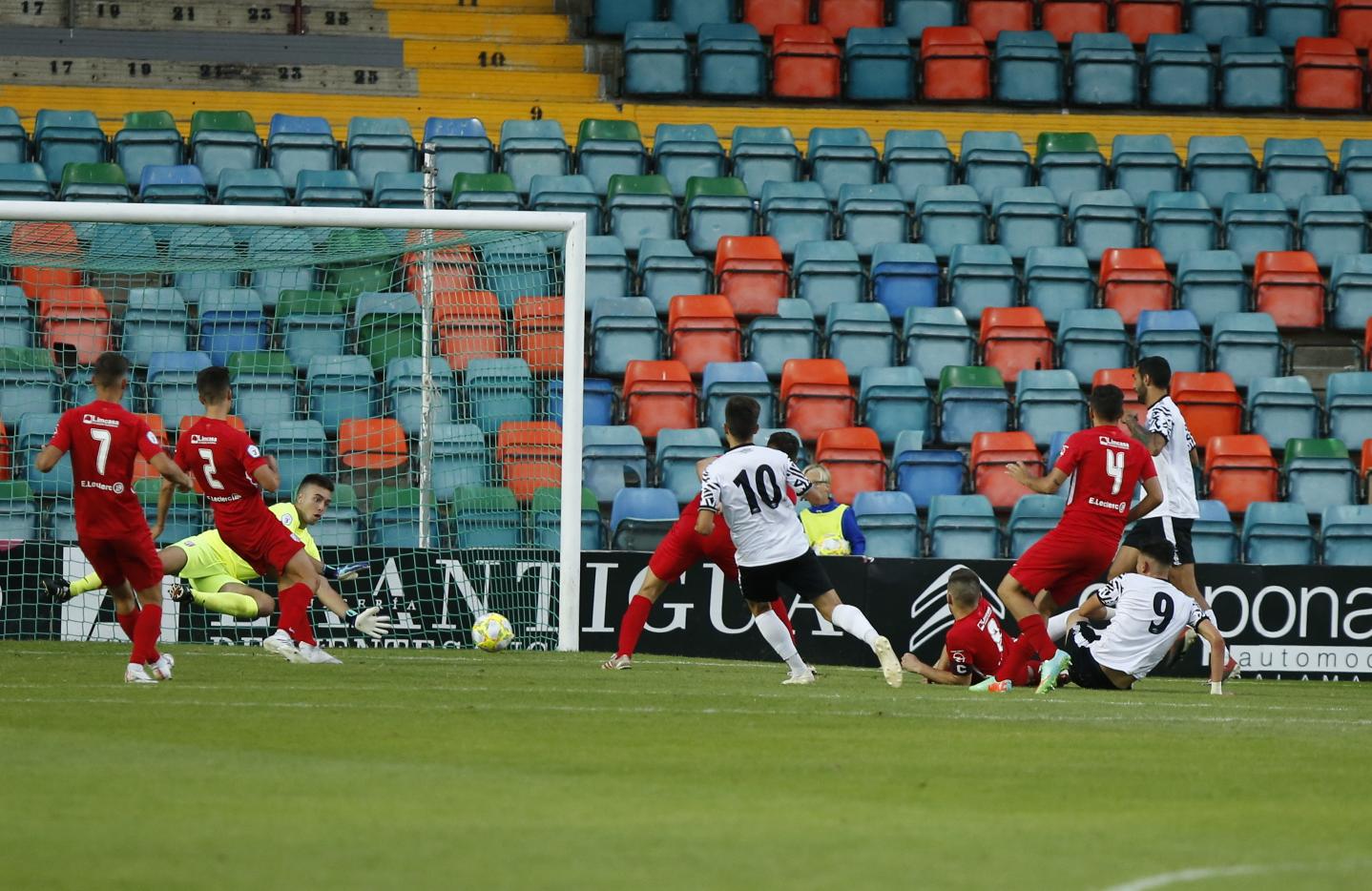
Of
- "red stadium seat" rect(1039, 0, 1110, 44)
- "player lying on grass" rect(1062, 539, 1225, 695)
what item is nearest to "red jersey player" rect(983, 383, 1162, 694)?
"player lying on grass" rect(1062, 539, 1225, 695)

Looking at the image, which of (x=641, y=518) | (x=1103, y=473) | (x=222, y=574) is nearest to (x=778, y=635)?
(x=1103, y=473)

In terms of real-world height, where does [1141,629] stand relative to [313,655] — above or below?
above

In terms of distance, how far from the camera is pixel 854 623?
11.4 metres

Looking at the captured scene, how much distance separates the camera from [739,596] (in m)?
15.2

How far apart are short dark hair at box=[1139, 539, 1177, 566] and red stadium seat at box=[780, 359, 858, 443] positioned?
5.37 metres

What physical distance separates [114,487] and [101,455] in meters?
0.19

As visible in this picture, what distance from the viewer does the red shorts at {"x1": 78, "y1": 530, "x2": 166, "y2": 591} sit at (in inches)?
420

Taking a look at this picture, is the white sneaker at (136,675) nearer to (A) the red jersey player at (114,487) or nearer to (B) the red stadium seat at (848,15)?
(A) the red jersey player at (114,487)

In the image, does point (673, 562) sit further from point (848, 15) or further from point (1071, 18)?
point (1071, 18)

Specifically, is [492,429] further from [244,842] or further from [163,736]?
[244,842]

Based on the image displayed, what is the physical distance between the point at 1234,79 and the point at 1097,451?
486 inches

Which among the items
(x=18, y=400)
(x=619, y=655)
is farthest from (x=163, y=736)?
(x=18, y=400)

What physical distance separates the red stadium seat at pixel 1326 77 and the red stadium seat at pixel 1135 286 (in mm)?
4689

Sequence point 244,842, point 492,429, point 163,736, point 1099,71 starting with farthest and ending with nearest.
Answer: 1. point 1099,71
2. point 492,429
3. point 163,736
4. point 244,842
